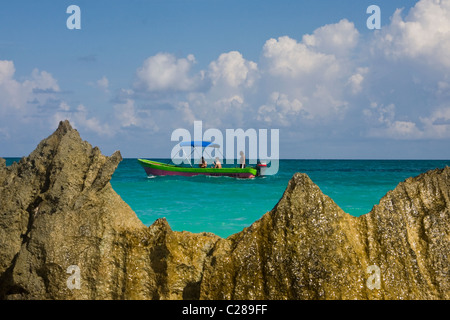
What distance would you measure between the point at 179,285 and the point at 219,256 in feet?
2.46

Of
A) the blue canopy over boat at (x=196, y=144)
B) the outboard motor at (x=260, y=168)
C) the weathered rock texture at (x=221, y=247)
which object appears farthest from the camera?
the outboard motor at (x=260, y=168)

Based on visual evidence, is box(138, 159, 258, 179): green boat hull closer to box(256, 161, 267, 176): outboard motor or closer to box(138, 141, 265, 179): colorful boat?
box(138, 141, 265, 179): colorful boat

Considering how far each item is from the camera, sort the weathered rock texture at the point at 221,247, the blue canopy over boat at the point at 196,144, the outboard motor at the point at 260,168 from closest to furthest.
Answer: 1. the weathered rock texture at the point at 221,247
2. the blue canopy over boat at the point at 196,144
3. the outboard motor at the point at 260,168

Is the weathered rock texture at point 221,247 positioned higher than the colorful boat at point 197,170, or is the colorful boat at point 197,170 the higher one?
the colorful boat at point 197,170

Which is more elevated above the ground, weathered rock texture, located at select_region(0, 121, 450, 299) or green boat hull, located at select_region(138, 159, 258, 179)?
green boat hull, located at select_region(138, 159, 258, 179)

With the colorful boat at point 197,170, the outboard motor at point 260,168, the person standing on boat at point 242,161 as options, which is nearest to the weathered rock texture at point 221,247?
the colorful boat at point 197,170

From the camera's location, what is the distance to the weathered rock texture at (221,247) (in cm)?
407

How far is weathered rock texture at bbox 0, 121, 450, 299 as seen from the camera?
13.4 ft

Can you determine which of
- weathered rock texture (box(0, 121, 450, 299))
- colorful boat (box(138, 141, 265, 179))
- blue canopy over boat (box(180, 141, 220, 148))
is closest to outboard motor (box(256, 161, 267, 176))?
colorful boat (box(138, 141, 265, 179))

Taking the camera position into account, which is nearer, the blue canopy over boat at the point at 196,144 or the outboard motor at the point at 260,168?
the blue canopy over boat at the point at 196,144

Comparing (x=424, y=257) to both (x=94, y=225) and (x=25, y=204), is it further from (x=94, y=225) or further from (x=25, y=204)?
(x=25, y=204)

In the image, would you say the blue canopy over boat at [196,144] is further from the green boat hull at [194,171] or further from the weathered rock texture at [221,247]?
the weathered rock texture at [221,247]

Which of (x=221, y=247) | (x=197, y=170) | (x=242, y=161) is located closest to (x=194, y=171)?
(x=197, y=170)

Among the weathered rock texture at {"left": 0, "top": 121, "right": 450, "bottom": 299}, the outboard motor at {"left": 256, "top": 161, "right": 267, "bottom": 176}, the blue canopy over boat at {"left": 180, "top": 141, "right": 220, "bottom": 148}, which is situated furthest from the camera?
the outboard motor at {"left": 256, "top": 161, "right": 267, "bottom": 176}
